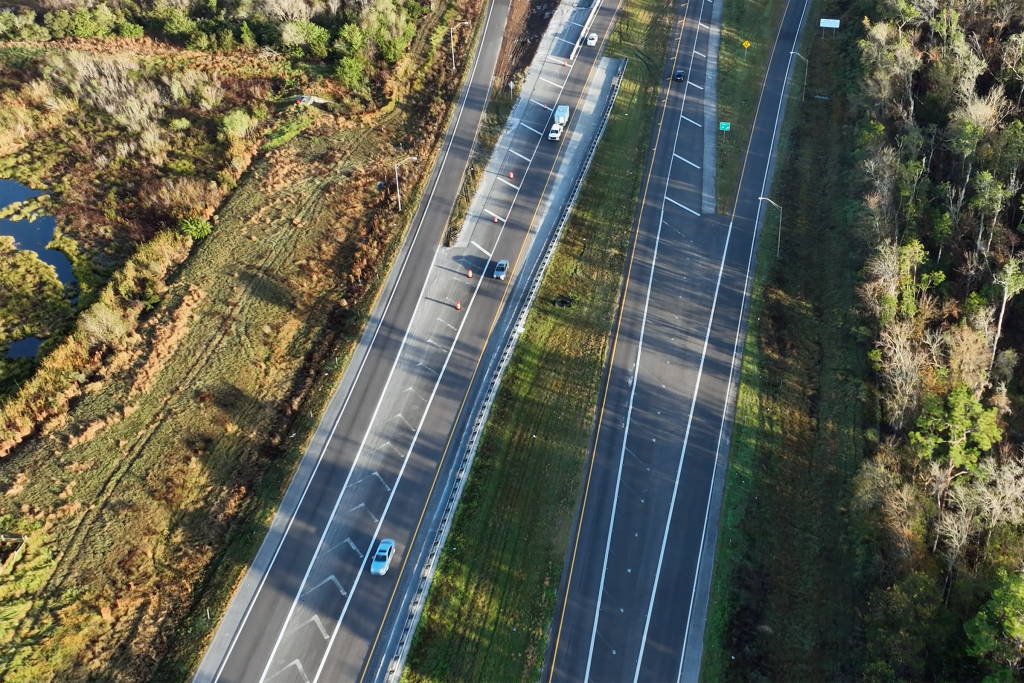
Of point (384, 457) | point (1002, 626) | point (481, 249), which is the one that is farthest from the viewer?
point (481, 249)

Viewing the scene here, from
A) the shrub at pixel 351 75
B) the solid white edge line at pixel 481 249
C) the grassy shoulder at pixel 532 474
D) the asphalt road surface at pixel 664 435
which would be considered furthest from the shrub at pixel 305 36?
the asphalt road surface at pixel 664 435

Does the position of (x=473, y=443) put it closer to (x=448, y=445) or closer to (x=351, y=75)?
(x=448, y=445)

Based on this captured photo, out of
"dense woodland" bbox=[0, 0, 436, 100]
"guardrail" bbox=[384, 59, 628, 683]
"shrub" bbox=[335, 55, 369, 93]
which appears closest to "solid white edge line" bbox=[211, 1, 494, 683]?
"guardrail" bbox=[384, 59, 628, 683]

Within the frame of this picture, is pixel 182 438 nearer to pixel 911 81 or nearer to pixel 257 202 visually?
pixel 257 202

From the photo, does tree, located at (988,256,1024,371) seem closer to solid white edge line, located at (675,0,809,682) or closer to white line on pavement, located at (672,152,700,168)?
solid white edge line, located at (675,0,809,682)

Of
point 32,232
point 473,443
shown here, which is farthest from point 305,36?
point 473,443
